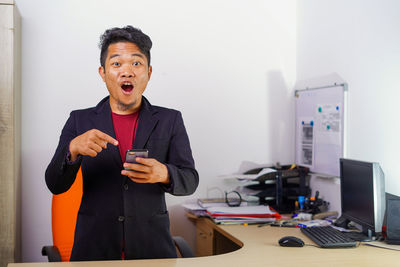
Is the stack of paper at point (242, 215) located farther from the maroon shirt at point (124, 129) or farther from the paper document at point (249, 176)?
the maroon shirt at point (124, 129)

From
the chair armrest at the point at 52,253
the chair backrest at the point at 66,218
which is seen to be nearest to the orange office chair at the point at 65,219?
the chair backrest at the point at 66,218

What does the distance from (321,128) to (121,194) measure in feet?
5.18

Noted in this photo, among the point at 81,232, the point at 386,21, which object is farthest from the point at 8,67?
the point at 386,21

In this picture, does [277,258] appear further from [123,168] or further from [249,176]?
[249,176]

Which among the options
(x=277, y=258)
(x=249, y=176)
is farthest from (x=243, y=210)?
(x=277, y=258)

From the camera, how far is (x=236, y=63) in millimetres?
3211

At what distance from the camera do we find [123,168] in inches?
73.5

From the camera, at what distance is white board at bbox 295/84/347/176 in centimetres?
273

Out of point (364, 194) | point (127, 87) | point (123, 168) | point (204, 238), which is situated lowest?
point (204, 238)

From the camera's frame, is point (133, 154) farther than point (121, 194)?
No

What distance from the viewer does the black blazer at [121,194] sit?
182cm

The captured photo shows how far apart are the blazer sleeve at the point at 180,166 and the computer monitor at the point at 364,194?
0.83 m

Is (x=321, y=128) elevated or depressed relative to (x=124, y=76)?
depressed

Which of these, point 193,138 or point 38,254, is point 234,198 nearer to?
point 193,138
